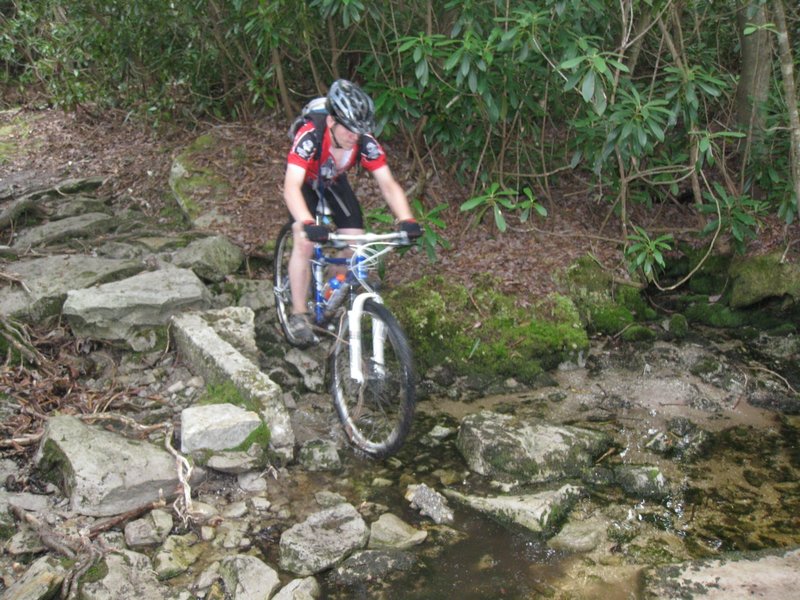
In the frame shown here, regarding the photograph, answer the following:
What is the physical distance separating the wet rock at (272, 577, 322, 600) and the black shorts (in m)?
2.65

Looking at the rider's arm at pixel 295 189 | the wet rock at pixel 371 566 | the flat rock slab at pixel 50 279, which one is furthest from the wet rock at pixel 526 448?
the flat rock slab at pixel 50 279

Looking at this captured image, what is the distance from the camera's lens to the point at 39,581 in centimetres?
338

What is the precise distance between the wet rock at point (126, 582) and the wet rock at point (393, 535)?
1.02m

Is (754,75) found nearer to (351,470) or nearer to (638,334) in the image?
(638,334)

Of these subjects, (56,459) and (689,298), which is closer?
(56,459)

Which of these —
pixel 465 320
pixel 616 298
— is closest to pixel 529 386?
pixel 465 320

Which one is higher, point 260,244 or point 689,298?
point 260,244

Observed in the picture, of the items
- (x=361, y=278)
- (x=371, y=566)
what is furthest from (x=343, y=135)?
(x=371, y=566)

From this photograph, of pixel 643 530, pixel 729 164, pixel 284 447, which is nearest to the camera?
pixel 643 530

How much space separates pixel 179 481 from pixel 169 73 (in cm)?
674

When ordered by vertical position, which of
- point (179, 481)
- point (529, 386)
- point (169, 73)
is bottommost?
point (529, 386)

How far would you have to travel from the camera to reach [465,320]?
619cm

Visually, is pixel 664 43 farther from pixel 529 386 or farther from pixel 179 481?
pixel 179 481

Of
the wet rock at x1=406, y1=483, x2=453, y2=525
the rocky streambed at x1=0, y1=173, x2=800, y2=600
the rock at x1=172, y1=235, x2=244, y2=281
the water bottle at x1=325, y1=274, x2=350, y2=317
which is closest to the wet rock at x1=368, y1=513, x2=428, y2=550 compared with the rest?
the rocky streambed at x1=0, y1=173, x2=800, y2=600
